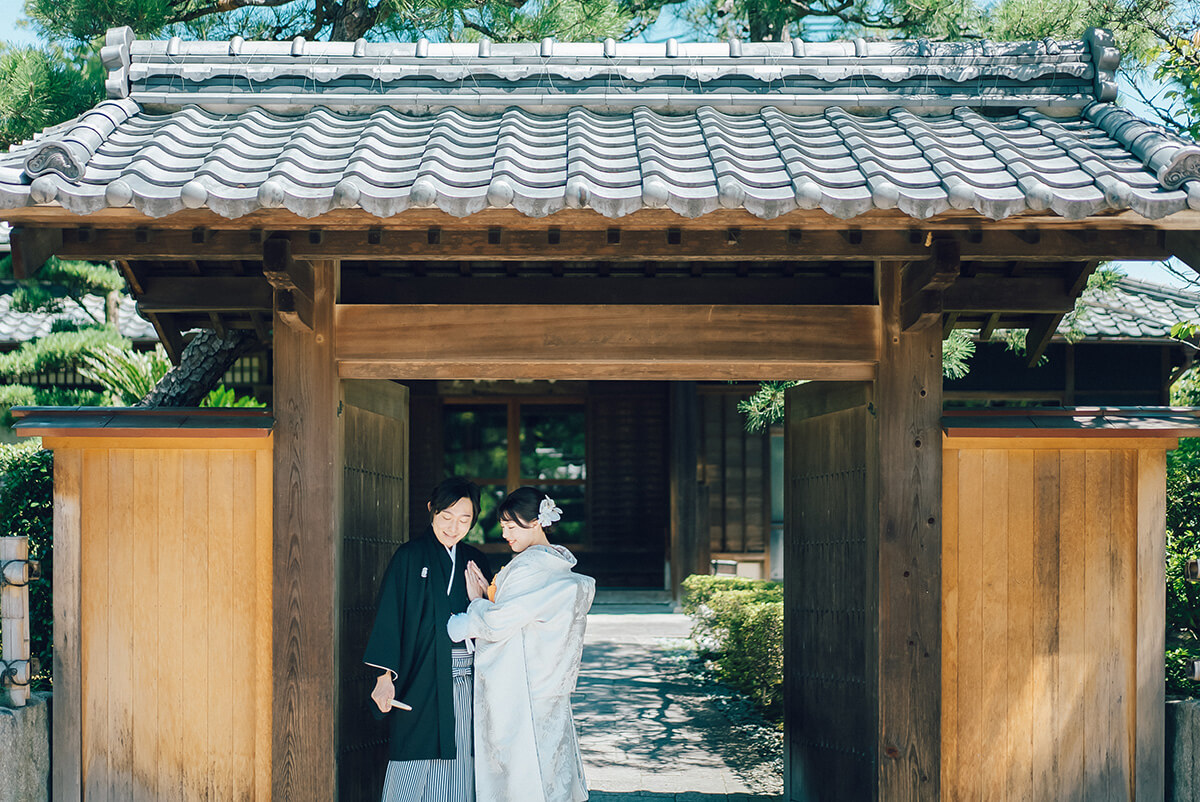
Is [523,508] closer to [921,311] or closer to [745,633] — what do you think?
[921,311]

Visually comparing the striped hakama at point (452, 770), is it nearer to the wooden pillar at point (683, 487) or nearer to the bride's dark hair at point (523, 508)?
the bride's dark hair at point (523, 508)

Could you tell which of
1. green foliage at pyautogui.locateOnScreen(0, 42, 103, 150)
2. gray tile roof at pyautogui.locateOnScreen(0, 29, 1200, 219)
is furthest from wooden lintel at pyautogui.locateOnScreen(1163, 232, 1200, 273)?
green foliage at pyautogui.locateOnScreen(0, 42, 103, 150)

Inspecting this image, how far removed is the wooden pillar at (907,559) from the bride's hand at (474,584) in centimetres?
190

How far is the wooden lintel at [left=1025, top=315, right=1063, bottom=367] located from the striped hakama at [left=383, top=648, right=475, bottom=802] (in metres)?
3.50

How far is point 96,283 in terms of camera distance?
9539 millimetres

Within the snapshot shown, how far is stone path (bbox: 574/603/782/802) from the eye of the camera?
267 inches

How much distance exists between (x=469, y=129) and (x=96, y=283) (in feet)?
21.3

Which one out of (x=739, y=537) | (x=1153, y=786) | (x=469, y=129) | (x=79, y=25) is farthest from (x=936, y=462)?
(x=739, y=537)

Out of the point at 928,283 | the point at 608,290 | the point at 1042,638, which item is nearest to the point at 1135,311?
the point at 1042,638

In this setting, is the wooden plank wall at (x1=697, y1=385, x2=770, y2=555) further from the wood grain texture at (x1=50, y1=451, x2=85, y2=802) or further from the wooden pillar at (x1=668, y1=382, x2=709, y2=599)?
the wood grain texture at (x1=50, y1=451, x2=85, y2=802)

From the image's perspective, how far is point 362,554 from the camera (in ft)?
17.5

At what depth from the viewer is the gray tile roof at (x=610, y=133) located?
11.9 feet

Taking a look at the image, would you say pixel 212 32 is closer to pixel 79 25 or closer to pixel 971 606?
pixel 79 25

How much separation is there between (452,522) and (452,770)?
1.17 metres
